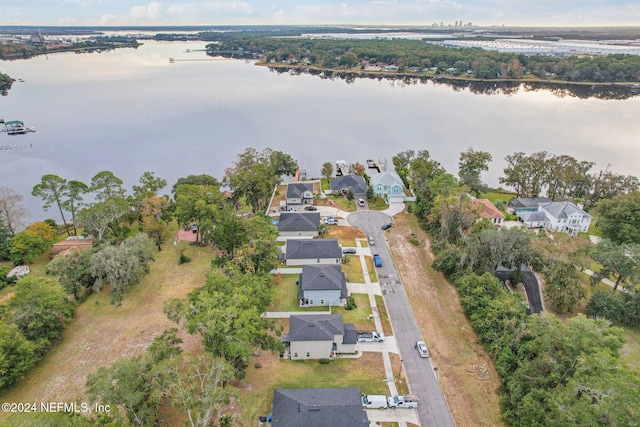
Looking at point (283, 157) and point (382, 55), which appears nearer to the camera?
point (283, 157)

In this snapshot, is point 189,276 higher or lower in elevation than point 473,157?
lower

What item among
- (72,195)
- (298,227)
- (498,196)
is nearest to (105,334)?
(72,195)

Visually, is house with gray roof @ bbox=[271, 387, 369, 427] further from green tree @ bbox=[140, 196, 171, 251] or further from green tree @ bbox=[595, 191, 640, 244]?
green tree @ bbox=[595, 191, 640, 244]

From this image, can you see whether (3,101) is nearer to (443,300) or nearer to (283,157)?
(283,157)

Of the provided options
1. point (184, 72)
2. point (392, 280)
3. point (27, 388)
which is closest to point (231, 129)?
point (392, 280)

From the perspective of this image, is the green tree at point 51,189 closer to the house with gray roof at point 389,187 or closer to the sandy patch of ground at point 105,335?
the sandy patch of ground at point 105,335

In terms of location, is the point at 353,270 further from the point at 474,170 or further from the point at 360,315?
the point at 474,170

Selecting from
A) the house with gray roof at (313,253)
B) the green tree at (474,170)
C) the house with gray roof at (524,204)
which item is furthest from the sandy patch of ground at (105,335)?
the house with gray roof at (524,204)
